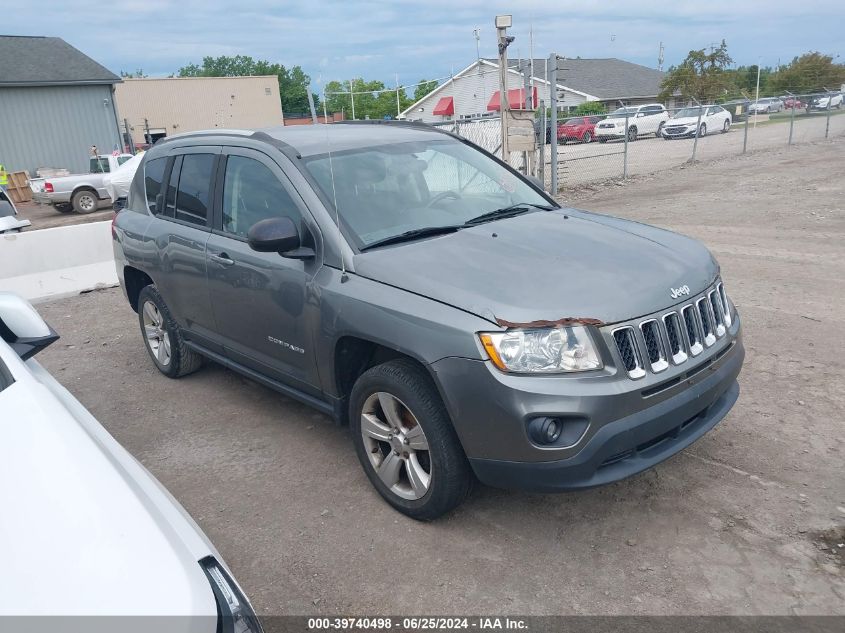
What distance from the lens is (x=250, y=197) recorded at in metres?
4.38

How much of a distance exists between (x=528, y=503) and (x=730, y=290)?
4372 mm

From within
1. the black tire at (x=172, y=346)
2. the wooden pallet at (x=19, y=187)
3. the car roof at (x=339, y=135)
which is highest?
the car roof at (x=339, y=135)

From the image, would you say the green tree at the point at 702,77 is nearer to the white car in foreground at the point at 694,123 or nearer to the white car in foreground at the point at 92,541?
the white car in foreground at the point at 694,123

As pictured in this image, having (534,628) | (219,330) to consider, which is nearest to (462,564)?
(534,628)

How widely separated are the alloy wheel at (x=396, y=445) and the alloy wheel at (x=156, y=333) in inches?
105

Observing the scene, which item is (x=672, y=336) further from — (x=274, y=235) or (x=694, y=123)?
(x=694, y=123)

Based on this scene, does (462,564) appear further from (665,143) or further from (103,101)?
(103,101)

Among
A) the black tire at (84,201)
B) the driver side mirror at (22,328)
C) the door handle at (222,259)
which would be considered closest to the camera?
the driver side mirror at (22,328)

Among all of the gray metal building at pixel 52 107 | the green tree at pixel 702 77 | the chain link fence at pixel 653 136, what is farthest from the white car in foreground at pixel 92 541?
the green tree at pixel 702 77

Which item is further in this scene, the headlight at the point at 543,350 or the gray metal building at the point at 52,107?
the gray metal building at the point at 52,107

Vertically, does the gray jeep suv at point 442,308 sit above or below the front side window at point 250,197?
below

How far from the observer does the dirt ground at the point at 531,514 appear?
3008 millimetres

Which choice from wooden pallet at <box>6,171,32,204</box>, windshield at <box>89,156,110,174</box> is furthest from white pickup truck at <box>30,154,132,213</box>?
wooden pallet at <box>6,171,32,204</box>

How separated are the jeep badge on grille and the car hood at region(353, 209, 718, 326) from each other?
0.9 inches
